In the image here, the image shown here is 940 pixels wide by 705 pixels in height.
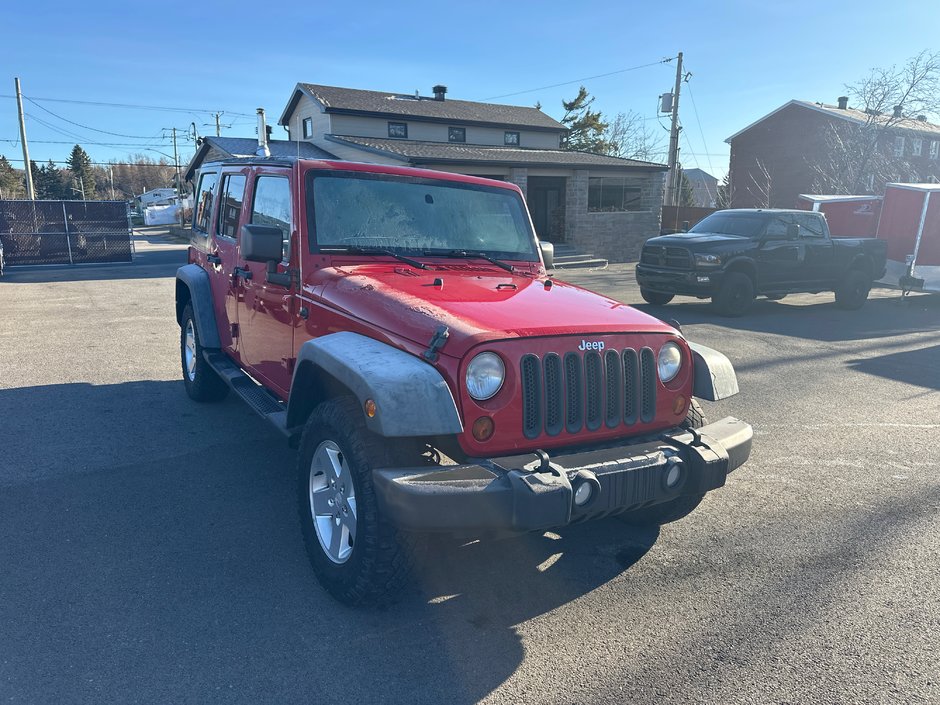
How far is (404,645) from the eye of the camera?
2789 mm

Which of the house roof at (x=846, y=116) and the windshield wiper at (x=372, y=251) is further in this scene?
the house roof at (x=846, y=116)

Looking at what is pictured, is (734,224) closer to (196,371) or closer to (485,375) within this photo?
(196,371)

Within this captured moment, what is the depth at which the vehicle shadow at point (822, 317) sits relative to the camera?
1072cm

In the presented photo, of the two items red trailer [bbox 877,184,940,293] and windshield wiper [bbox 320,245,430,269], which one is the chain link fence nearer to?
windshield wiper [bbox 320,245,430,269]

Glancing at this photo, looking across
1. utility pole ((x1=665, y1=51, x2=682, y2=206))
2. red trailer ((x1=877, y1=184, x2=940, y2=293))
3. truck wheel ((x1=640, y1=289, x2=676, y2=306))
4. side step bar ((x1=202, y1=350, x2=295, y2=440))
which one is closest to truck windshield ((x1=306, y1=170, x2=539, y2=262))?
side step bar ((x1=202, y1=350, x2=295, y2=440))

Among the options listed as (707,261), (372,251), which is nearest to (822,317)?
(707,261)

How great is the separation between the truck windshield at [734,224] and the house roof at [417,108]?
676 inches

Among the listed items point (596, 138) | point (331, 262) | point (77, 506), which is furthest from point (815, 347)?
point (596, 138)

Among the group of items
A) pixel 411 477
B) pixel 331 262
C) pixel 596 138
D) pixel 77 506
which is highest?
pixel 596 138

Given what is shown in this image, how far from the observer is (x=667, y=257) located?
12.0 metres

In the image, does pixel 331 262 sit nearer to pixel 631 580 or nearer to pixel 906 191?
pixel 631 580

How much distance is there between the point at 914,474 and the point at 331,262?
4367 millimetres

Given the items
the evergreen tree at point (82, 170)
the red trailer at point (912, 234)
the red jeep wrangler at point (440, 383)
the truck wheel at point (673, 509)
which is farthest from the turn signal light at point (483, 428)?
the evergreen tree at point (82, 170)

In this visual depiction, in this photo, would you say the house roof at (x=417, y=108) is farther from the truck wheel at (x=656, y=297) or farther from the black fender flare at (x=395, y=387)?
the black fender flare at (x=395, y=387)
